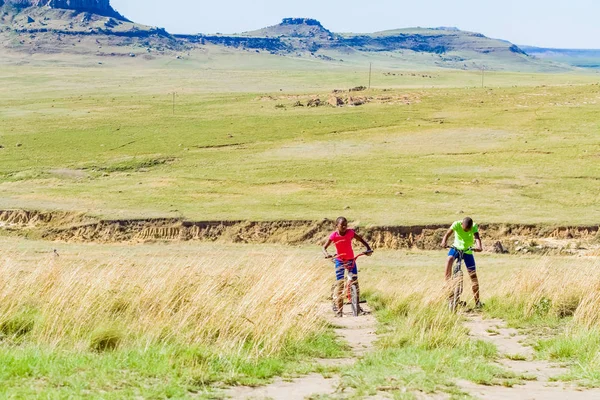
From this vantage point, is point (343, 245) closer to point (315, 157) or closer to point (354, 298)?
point (354, 298)

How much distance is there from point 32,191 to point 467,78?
115931 mm

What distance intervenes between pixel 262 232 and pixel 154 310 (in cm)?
1881

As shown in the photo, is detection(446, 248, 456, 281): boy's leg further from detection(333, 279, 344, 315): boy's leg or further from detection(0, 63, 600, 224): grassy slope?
detection(0, 63, 600, 224): grassy slope

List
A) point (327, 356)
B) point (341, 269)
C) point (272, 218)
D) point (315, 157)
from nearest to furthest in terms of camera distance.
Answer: point (327, 356), point (341, 269), point (272, 218), point (315, 157)

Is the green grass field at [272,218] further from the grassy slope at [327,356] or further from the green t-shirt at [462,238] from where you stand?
the green t-shirt at [462,238]

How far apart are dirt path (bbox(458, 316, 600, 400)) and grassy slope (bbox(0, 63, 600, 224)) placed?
17.4 meters

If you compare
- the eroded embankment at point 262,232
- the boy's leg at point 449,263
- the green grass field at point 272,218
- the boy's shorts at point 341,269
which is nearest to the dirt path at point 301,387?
the green grass field at point 272,218

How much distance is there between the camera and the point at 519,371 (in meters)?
9.60

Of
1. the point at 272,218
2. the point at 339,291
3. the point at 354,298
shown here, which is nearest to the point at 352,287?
the point at 354,298

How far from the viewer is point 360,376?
8.80 metres

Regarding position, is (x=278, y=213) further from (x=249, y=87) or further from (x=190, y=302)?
(x=249, y=87)

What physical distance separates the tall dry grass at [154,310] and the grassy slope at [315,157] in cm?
1841

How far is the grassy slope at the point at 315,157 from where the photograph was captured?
33.1 m

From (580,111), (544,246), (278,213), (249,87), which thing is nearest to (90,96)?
(249,87)
